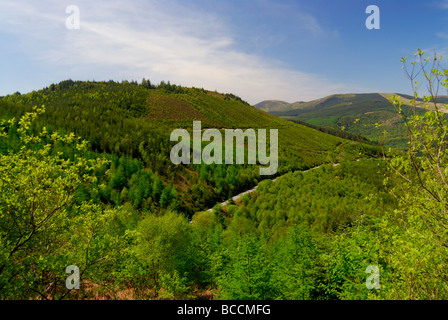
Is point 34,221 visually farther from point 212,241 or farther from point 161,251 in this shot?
point 212,241

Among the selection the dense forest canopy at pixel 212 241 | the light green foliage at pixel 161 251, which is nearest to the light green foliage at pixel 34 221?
the dense forest canopy at pixel 212 241

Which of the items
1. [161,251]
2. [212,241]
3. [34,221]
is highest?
[34,221]

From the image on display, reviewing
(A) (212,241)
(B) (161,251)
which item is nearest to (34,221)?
(B) (161,251)

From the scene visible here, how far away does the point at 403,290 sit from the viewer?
8789mm

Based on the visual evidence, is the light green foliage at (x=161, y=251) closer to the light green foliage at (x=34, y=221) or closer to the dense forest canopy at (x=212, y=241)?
the dense forest canopy at (x=212, y=241)

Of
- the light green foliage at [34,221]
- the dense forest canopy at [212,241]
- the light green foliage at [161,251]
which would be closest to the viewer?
the dense forest canopy at [212,241]

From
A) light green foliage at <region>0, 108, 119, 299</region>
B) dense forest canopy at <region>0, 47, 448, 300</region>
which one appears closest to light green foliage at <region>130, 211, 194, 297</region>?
dense forest canopy at <region>0, 47, 448, 300</region>

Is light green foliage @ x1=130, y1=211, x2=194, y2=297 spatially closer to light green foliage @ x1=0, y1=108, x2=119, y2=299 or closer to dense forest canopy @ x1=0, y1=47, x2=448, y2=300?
dense forest canopy @ x1=0, y1=47, x2=448, y2=300

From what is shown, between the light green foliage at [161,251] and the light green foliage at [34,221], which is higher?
the light green foliage at [34,221]

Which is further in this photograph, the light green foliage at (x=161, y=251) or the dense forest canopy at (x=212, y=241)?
the light green foliage at (x=161, y=251)

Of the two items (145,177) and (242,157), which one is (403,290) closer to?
(145,177)

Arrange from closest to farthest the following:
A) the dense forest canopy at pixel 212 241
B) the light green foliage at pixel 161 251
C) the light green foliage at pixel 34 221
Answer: the dense forest canopy at pixel 212 241 → the light green foliage at pixel 34 221 → the light green foliage at pixel 161 251
